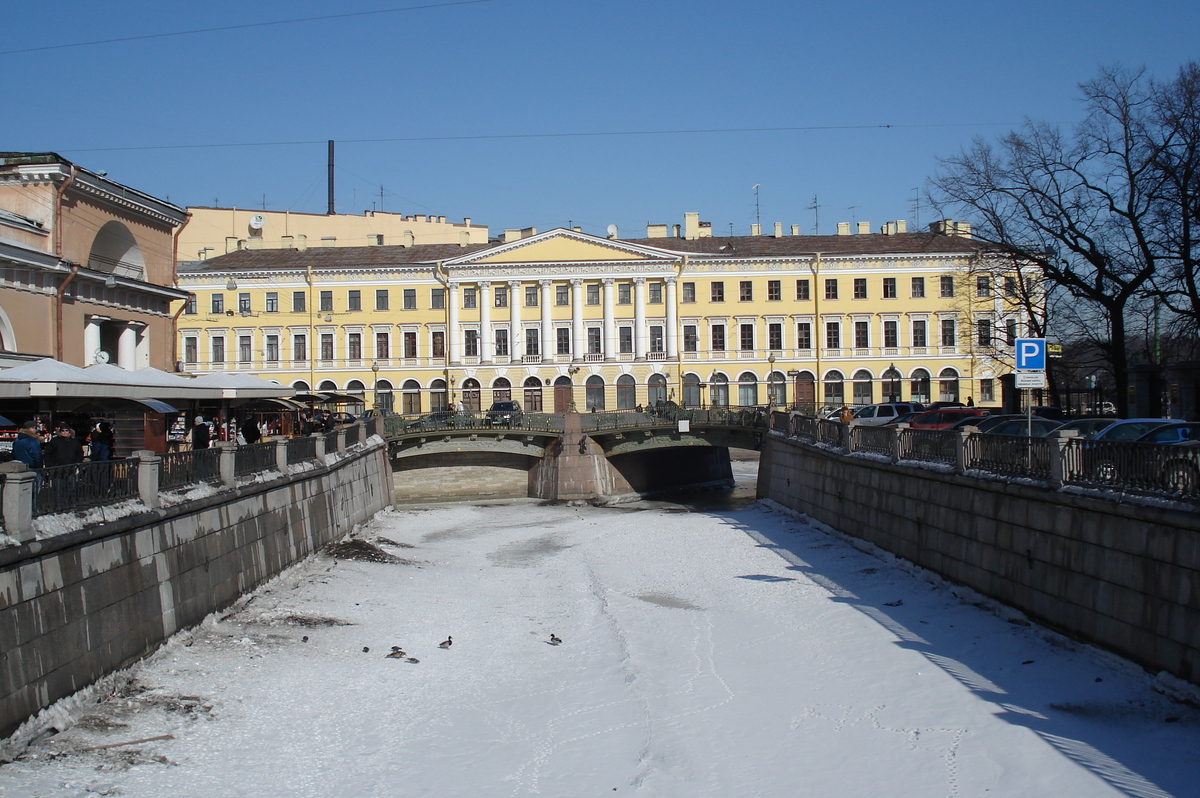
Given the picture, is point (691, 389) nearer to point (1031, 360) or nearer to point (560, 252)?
point (560, 252)

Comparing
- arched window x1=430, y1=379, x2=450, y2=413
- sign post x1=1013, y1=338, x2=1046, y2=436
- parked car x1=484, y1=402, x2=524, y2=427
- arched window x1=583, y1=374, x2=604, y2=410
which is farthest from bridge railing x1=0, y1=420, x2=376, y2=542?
arched window x1=430, y1=379, x2=450, y2=413

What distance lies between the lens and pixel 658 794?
39.9 ft

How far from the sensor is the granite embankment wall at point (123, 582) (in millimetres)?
11992

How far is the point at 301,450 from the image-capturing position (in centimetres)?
2766

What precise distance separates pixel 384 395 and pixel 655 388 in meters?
17.5

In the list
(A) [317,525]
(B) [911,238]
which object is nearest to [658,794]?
(A) [317,525]

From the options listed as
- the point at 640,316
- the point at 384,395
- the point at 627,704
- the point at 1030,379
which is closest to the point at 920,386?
the point at 640,316

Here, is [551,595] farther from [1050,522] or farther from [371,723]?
[1050,522]

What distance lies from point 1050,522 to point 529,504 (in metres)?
34.7

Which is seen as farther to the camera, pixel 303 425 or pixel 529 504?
pixel 529 504

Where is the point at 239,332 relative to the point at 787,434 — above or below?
above

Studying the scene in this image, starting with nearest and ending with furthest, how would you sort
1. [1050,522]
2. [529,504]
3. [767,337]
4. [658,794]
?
[658,794], [1050,522], [529,504], [767,337]

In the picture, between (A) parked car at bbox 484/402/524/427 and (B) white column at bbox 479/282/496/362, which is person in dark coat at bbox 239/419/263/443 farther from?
(B) white column at bbox 479/282/496/362

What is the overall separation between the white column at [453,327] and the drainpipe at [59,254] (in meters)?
39.9
